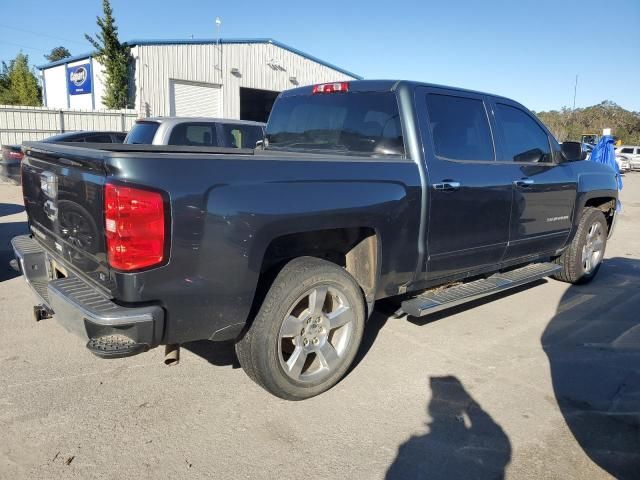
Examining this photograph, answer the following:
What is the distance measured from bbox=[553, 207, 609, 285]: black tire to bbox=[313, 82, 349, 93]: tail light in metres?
3.21

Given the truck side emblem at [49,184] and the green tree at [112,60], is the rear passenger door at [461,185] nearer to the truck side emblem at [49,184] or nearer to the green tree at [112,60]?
the truck side emblem at [49,184]

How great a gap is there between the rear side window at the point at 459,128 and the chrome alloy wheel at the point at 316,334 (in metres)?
1.40

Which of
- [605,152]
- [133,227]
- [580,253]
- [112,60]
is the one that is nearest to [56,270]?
[133,227]

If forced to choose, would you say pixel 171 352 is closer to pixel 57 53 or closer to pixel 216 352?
pixel 216 352

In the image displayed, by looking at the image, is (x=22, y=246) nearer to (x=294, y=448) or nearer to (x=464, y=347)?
(x=294, y=448)

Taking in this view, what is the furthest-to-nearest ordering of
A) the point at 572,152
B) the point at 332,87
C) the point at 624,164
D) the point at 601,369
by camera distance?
1. the point at 624,164
2. the point at 572,152
3. the point at 332,87
4. the point at 601,369

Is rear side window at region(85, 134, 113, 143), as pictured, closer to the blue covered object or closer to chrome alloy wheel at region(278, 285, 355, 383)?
chrome alloy wheel at region(278, 285, 355, 383)

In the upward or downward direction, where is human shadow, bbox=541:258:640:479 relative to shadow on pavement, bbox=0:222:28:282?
downward

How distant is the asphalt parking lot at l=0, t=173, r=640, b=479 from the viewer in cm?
259

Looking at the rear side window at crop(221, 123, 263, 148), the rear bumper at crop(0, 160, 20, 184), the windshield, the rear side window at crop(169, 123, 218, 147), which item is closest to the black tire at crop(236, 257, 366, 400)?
the windshield

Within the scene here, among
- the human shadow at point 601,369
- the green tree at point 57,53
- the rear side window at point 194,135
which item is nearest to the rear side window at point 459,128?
the human shadow at point 601,369

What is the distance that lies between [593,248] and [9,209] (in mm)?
9933

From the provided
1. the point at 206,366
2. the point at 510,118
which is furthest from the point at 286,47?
the point at 206,366

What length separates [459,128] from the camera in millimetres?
4062
